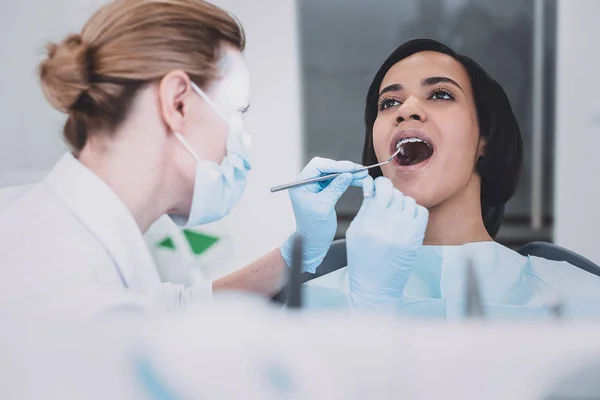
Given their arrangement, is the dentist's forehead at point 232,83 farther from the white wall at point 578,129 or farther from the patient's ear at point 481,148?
the white wall at point 578,129

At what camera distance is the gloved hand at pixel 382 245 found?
980mm

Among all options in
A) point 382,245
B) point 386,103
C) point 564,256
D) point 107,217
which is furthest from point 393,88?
point 107,217

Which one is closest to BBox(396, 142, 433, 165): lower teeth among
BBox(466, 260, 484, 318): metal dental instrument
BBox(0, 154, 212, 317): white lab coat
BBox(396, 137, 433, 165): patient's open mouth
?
BBox(396, 137, 433, 165): patient's open mouth

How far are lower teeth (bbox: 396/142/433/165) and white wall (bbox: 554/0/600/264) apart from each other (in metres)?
0.22

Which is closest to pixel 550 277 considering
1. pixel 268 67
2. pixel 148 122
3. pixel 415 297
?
pixel 415 297

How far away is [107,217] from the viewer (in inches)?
37.4

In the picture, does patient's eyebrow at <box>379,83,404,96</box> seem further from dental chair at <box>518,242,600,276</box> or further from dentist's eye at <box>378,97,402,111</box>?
dental chair at <box>518,242,600,276</box>

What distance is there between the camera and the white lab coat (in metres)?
0.88

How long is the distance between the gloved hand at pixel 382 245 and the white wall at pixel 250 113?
14 centimetres

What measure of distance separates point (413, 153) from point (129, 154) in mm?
463

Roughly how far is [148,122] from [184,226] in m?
0.20

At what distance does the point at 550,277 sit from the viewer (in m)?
1.05

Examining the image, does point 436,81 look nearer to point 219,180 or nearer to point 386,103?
point 386,103

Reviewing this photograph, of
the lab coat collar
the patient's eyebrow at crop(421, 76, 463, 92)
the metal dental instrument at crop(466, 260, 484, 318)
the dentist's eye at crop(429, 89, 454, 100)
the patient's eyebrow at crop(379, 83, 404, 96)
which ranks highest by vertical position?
the patient's eyebrow at crop(421, 76, 463, 92)
